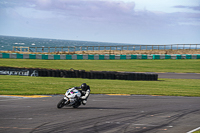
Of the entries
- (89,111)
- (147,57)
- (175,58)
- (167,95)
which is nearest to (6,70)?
(167,95)

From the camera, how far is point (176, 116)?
12.4 metres

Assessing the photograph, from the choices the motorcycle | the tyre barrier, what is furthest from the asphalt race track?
the tyre barrier

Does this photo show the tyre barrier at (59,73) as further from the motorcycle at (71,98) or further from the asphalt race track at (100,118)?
the motorcycle at (71,98)

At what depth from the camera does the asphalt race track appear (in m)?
9.43

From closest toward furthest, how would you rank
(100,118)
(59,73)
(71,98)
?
1. (100,118)
2. (71,98)
3. (59,73)

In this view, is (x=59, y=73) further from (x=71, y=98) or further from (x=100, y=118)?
(x=100, y=118)

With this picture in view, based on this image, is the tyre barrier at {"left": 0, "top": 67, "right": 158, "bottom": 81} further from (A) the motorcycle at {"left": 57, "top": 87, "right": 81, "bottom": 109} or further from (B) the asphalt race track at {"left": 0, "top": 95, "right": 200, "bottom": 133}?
(A) the motorcycle at {"left": 57, "top": 87, "right": 81, "bottom": 109}

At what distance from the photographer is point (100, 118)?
36.6 ft

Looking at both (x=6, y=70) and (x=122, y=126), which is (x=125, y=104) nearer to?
(x=122, y=126)

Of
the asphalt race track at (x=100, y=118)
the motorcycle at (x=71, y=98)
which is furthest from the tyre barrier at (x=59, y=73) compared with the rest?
the motorcycle at (x=71, y=98)

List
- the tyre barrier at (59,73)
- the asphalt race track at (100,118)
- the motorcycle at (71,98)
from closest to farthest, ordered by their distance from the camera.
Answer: the asphalt race track at (100,118), the motorcycle at (71,98), the tyre barrier at (59,73)

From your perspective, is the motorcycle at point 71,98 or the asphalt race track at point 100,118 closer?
the asphalt race track at point 100,118

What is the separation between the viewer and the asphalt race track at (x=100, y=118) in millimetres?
9430

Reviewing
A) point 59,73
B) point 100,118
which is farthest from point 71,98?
point 59,73
